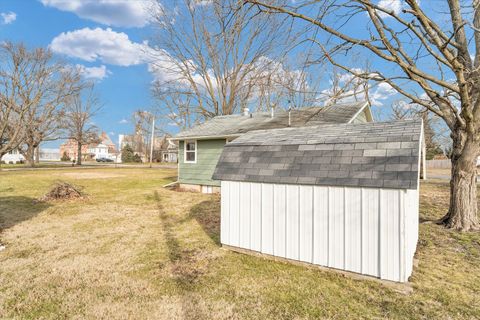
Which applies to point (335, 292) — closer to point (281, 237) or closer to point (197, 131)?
point (281, 237)

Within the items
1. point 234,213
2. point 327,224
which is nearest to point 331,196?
point 327,224

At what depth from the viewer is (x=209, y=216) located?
8.25 meters

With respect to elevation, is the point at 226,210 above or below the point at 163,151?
below


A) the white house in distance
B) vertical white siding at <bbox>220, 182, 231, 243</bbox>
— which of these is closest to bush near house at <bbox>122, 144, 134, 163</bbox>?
the white house in distance

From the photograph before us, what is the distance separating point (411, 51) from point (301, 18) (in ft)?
10.6

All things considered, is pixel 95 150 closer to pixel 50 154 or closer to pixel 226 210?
pixel 50 154

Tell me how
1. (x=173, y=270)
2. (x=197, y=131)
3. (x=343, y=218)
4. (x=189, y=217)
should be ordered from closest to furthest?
(x=343, y=218) → (x=173, y=270) → (x=189, y=217) → (x=197, y=131)

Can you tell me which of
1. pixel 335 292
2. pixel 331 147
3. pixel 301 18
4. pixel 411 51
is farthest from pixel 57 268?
pixel 411 51

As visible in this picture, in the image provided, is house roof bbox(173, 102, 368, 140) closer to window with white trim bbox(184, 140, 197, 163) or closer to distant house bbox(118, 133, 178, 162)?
window with white trim bbox(184, 140, 197, 163)

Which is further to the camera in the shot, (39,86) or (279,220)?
(39,86)

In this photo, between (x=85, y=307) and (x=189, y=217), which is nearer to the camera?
(x=85, y=307)

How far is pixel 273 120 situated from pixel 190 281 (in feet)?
33.5

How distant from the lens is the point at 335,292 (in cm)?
356

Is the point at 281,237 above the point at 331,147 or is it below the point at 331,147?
below
